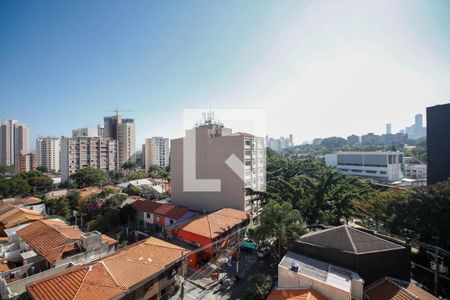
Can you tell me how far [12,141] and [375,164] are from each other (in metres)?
158

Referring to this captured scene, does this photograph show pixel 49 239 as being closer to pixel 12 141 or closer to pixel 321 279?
pixel 321 279

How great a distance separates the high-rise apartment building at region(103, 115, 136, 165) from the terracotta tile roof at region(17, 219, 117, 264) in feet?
260

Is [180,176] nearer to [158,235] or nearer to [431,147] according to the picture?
[158,235]

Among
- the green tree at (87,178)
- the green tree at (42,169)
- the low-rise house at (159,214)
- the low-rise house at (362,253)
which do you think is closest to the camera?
the low-rise house at (362,253)

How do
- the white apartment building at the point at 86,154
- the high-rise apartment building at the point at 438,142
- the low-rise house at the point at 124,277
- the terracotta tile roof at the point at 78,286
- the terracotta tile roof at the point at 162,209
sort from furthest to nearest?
1. the white apartment building at the point at 86,154
2. the terracotta tile roof at the point at 162,209
3. the high-rise apartment building at the point at 438,142
4. the low-rise house at the point at 124,277
5. the terracotta tile roof at the point at 78,286

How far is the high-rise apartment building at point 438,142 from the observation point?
1108 inches

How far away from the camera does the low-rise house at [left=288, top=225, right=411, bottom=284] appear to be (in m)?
13.8

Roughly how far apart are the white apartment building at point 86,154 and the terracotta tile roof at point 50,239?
58.9m

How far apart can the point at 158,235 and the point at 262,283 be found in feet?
56.6

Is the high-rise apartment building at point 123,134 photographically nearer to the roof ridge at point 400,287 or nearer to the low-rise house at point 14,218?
the low-rise house at point 14,218

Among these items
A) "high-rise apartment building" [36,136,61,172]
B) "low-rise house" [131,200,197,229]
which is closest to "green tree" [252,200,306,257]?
"low-rise house" [131,200,197,229]

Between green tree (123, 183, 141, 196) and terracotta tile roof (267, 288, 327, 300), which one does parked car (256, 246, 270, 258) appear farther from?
green tree (123, 183, 141, 196)

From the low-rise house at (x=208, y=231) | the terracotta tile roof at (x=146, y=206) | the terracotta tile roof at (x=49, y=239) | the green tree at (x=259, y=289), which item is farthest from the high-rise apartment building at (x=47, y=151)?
the green tree at (x=259, y=289)

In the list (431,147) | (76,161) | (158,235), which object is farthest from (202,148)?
(76,161)
